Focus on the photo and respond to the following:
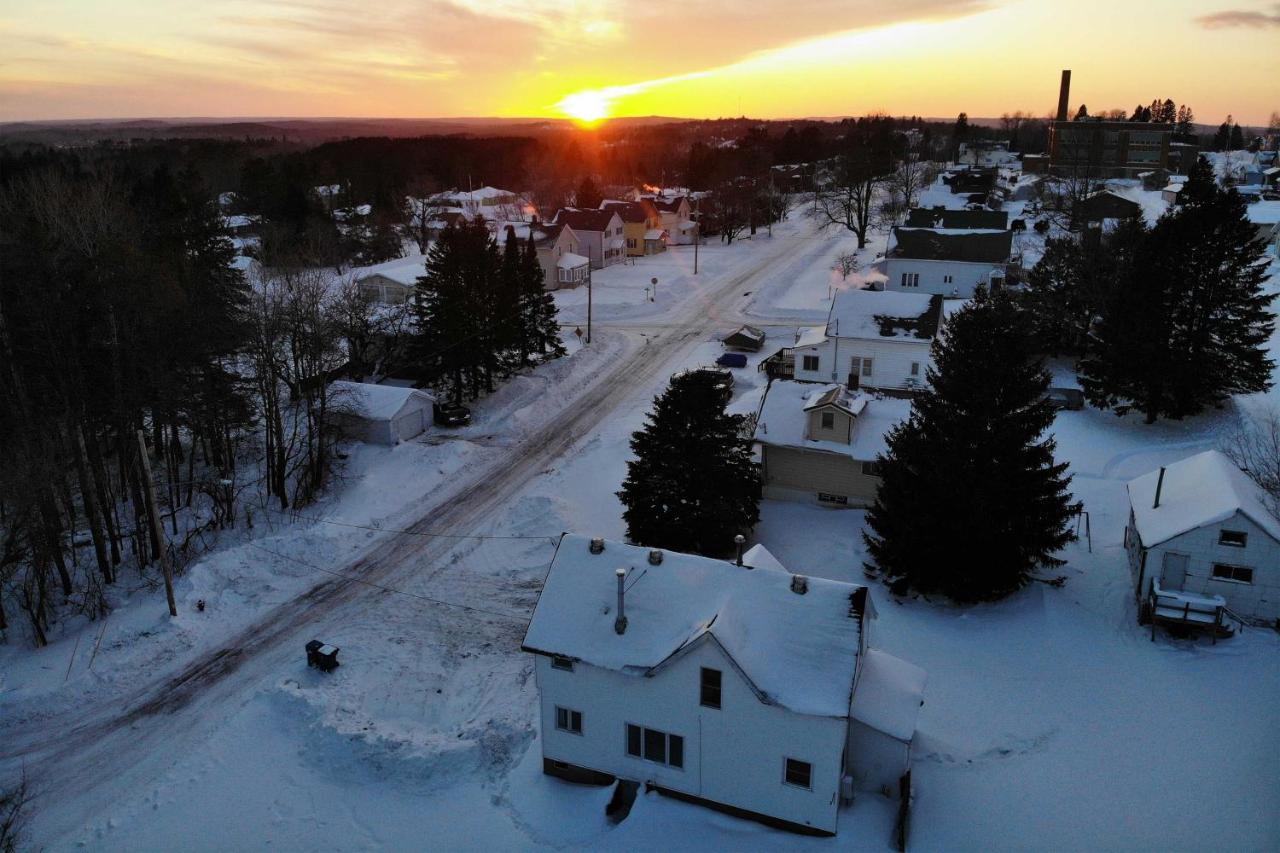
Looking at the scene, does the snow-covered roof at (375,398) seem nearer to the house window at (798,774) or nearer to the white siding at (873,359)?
the white siding at (873,359)

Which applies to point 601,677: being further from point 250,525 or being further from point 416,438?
point 416,438

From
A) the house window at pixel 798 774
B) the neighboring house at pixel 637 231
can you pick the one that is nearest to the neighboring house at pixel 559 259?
the neighboring house at pixel 637 231

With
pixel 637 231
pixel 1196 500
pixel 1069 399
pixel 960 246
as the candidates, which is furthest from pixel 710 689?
pixel 637 231

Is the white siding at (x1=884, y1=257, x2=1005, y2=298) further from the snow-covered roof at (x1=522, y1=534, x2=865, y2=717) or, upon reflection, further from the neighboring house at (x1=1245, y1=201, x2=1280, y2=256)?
the snow-covered roof at (x1=522, y1=534, x2=865, y2=717)

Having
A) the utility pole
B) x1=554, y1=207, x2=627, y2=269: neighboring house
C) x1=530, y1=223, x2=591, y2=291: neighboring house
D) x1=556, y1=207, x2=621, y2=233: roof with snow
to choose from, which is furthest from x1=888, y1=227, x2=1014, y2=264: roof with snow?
the utility pole

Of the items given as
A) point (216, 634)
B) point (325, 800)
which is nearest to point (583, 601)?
point (325, 800)
